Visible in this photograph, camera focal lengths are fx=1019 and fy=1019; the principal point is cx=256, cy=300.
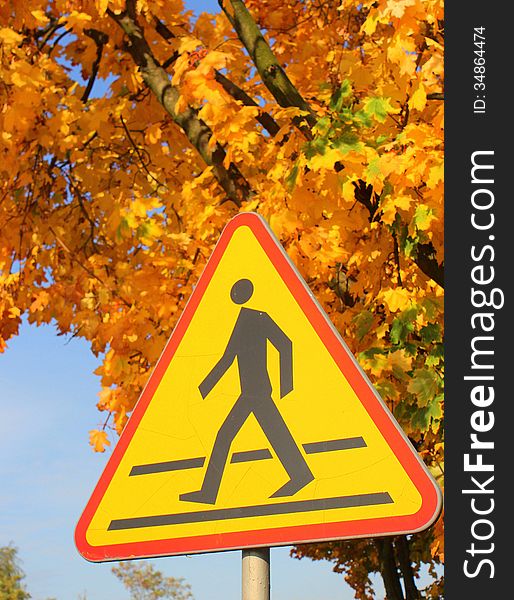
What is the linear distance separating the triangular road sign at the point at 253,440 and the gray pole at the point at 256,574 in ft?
0.11

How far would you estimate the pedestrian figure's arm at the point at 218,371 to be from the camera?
9.10ft

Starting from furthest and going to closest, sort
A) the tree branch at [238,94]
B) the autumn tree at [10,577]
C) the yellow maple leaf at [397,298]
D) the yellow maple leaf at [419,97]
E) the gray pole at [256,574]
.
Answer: the autumn tree at [10,577] < the tree branch at [238,94] < the yellow maple leaf at [397,298] < the yellow maple leaf at [419,97] < the gray pole at [256,574]

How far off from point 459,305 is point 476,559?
1.02 metres

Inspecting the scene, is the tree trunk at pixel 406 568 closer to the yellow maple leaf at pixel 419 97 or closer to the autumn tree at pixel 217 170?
the autumn tree at pixel 217 170

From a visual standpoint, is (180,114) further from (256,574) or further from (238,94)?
(256,574)

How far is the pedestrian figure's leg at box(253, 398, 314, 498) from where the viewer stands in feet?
8.41

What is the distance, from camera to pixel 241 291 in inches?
113

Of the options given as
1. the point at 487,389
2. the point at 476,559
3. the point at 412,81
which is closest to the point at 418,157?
the point at 412,81

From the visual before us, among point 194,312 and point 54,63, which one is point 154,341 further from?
point 194,312

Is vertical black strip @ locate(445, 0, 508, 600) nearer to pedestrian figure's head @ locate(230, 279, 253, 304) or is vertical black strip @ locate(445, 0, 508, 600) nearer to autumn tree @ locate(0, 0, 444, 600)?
autumn tree @ locate(0, 0, 444, 600)

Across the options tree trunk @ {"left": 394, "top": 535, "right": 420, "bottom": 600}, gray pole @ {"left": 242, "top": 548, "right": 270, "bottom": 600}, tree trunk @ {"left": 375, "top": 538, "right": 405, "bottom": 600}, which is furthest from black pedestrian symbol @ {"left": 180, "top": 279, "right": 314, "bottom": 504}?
tree trunk @ {"left": 394, "top": 535, "right": 420, "bottom": 600}

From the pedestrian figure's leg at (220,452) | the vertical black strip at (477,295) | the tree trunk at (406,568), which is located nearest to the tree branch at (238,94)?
the vertical black strip at (477,295)

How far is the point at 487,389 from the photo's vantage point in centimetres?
403

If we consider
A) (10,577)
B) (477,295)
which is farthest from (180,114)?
(10,577)
